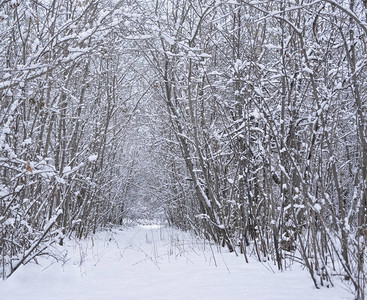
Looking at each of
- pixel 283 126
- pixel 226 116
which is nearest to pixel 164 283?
pixel 283 126

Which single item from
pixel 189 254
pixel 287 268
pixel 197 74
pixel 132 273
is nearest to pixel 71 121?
pixel 197 74

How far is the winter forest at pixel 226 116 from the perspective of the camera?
2.69 m

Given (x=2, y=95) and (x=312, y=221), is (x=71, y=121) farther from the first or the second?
(x=312, y=221)

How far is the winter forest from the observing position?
2688 millimetres

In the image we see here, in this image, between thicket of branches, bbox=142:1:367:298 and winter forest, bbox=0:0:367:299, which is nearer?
thicket of branches, bbox=142:1:367:298

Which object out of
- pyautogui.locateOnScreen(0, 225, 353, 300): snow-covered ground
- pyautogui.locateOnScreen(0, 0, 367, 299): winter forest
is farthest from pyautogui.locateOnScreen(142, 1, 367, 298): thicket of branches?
pyautogui.locateOnScreen(0, 225, 353, 300): snow-covered ground

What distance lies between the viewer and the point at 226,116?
507 centimetres

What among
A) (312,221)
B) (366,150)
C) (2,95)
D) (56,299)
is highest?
(2,95)

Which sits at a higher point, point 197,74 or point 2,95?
point 197,74

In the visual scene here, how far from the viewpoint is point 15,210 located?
3340 millimetres

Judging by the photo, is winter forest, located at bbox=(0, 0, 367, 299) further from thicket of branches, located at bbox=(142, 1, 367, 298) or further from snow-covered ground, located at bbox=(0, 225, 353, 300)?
snow-covered ground, located at bbox=(0, 225, 353, 300)

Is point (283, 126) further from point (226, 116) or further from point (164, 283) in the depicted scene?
point (164, 283)

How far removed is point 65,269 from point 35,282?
60cm

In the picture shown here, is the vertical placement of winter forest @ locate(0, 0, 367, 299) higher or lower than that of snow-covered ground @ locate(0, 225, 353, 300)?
higher
